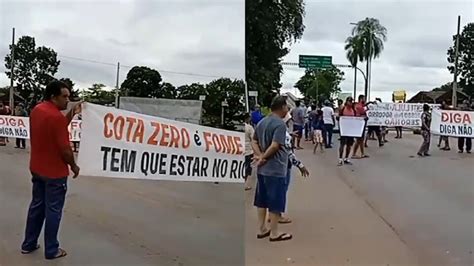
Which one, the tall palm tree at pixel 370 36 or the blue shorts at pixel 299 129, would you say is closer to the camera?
the tall palm tree at pixel 370 36

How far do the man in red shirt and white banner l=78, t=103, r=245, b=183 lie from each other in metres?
0.11

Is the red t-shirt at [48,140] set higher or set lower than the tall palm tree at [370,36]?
lower

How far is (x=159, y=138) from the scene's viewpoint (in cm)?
303

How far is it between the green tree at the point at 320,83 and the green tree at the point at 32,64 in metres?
1.95

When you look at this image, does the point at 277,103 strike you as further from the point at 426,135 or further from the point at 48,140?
the point at 426,135

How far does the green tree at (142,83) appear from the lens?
2.91 m

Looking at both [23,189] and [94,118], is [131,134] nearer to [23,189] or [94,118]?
Answer: [94,118]

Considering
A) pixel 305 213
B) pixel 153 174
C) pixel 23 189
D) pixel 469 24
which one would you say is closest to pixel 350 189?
pixel 305 213

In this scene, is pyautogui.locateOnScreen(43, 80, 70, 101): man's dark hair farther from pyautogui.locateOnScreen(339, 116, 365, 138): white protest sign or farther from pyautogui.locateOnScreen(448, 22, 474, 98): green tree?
pyautogui.locateOnScreen(339, 116, 365, 138): white protest sign

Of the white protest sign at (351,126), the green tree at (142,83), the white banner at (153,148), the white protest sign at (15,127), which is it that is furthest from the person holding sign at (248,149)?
the white protest sign at (351,126)

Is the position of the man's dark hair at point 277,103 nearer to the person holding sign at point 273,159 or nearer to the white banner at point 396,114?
the person holding sign at point 273,159

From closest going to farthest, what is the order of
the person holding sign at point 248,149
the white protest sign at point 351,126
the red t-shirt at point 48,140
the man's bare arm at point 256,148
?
the red t-shirt at point 48,140 < the person holding sign at point 248,149 < the man's bare arm at point 256,148 < the white protest sign at point 351,126

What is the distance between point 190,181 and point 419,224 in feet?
6.24

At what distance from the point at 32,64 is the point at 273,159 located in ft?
5.08
